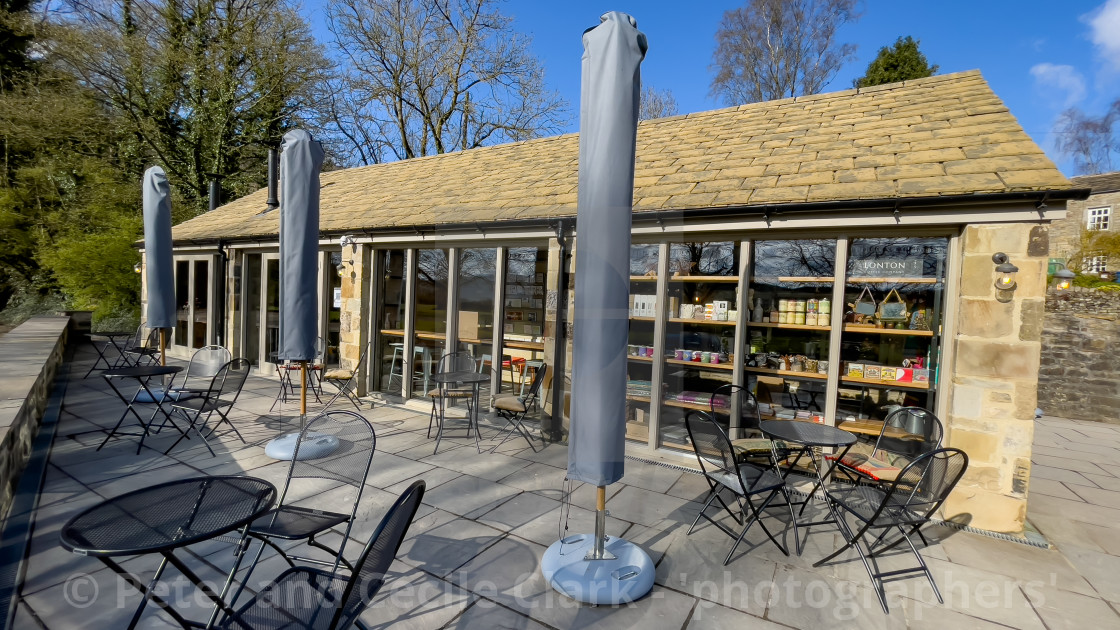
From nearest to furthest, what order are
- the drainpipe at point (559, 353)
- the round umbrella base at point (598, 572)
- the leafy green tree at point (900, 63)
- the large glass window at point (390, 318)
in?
1. the round umbrella base at point (598, 572)
2. the drainpipe at point (559, 353)
3. the large glass window at point (390, 318)
4. the leafy green tree at point (900, 63)

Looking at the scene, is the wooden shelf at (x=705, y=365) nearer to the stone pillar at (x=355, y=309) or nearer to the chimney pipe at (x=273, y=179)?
the stone pillar at (x=355, y=309)

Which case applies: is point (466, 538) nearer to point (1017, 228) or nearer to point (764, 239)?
point (764, 239)

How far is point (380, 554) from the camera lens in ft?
6.80

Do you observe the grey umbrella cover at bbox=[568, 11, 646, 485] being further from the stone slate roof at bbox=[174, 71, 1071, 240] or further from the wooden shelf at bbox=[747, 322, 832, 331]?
the wooden shelf at bbox=[747, 322, 832, 331]

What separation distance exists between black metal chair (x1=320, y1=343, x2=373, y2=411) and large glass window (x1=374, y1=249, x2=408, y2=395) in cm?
25

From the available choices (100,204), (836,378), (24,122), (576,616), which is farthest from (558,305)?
(24,122)

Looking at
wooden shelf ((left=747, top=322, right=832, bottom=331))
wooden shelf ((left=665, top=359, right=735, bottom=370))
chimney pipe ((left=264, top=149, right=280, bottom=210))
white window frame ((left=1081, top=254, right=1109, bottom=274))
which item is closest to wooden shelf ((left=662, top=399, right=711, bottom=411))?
wooden shelf ((left=665, top=359, right=735, bottom=370))

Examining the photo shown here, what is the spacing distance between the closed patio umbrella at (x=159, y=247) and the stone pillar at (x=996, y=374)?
8.50m

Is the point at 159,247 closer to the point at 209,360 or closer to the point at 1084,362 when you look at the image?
the point at 209,360

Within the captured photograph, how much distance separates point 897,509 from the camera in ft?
10.5

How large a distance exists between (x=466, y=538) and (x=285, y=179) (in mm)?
3699

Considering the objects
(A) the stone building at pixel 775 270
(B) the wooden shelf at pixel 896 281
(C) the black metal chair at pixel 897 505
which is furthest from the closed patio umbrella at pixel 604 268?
(B) the wooden shelf at pixel 896 281

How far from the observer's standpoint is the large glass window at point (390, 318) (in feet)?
25.0

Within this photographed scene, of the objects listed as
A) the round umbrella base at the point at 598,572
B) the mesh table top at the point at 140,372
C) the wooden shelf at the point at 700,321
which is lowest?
the round umbrella base at the point at 598,572
